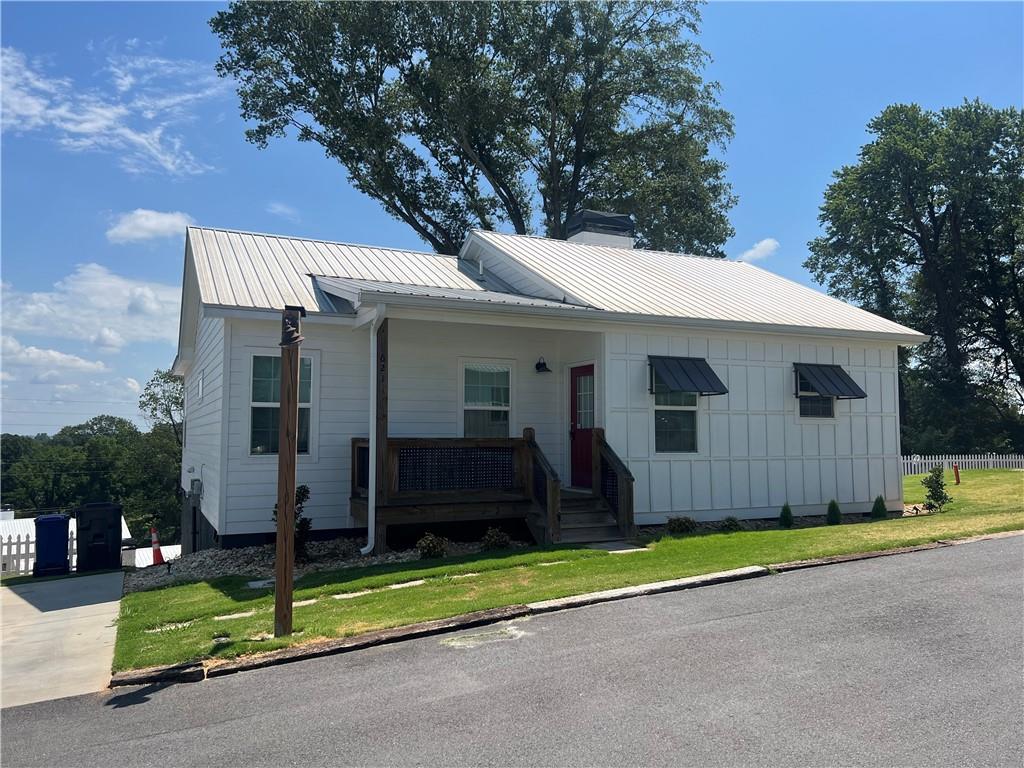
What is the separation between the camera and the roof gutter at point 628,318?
10.0 m

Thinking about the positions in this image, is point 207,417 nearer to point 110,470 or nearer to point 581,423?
point 581,423

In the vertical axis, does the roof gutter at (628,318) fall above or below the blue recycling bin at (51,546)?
above

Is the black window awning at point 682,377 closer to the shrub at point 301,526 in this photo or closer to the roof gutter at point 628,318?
the roof gutter at point 628,318

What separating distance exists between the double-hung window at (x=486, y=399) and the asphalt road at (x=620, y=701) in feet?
19.8

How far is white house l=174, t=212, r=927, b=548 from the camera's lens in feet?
35.7

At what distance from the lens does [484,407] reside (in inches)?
505

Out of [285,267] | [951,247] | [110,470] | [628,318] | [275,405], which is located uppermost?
[951,247]

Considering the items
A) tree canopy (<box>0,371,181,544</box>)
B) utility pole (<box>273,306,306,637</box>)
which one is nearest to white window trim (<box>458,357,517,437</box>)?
utility pole (<box>273,306,306,637</box>)

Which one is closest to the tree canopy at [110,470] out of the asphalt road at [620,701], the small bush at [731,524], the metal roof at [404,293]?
the metal roof at [404,293]

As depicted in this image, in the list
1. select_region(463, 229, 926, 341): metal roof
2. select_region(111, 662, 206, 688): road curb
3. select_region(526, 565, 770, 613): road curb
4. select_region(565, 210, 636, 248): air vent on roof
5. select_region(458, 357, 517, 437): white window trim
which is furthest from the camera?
select_region(565, 210, 636, 248): air vent on roof

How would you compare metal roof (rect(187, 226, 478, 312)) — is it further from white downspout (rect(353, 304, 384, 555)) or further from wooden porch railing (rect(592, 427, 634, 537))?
wooden porch railing (rect(592, 427, 634, 537))

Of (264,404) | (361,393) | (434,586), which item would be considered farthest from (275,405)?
(434,586)

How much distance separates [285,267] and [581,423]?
5781 millimetres

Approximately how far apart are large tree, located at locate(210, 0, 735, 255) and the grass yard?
71.5 ft
